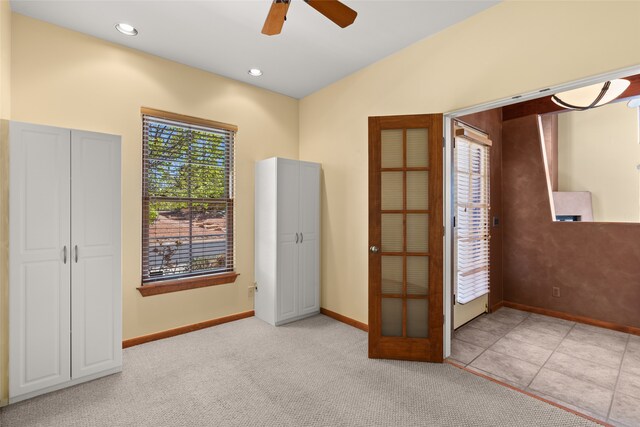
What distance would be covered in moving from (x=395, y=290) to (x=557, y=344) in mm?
1820

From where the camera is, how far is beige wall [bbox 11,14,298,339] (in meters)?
2.57

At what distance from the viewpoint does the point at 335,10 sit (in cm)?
180

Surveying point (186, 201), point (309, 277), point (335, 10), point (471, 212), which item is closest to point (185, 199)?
point (186, 201)

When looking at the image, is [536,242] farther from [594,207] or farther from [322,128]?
[322,128]

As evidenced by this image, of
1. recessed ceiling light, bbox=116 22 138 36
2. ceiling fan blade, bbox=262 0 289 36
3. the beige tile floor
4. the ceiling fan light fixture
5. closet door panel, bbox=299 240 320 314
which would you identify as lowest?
the beige tile floor

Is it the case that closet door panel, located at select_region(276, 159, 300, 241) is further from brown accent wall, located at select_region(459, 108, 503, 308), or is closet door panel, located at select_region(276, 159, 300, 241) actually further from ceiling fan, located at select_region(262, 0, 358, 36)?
brown accent wall, located at select_region(459, 108, 503, 308)

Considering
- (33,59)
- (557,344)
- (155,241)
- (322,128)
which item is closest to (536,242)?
(557,344)

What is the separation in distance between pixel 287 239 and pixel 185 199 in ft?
3.97

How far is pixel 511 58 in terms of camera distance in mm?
2301

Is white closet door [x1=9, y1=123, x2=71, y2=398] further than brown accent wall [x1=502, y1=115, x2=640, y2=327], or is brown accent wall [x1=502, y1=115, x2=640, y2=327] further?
brown accent wall [x1=502, y1=115, x2=640, y2=327]

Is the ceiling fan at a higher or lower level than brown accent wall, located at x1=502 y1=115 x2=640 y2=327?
higher

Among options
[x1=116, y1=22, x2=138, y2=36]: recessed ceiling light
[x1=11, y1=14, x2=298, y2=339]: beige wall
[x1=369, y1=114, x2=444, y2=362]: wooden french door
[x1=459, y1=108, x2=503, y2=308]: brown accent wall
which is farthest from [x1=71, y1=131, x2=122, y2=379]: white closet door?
[x1=459, y1=108, x2=503, y2=308]: brown accent wall

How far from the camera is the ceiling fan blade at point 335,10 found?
67.4 inches

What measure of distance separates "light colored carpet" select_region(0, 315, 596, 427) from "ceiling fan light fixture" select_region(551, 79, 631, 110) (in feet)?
9.63
